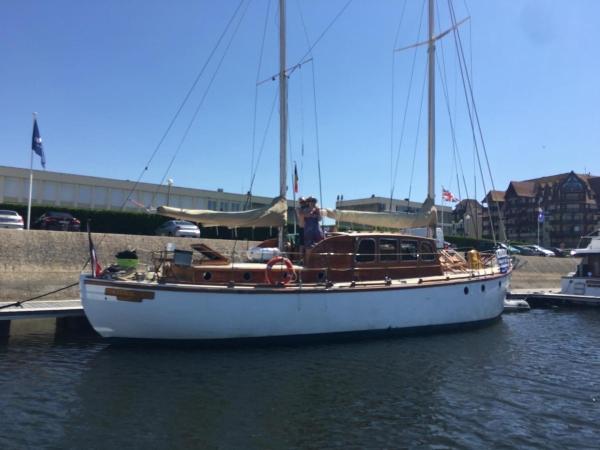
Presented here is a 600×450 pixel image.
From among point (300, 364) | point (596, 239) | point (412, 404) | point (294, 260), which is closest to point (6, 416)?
point (300, 364)

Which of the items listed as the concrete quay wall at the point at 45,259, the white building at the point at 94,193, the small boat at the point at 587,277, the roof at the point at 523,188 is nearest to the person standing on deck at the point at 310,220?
the concrete quay wall at the point at 45,259

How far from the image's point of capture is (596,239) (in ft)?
86.7

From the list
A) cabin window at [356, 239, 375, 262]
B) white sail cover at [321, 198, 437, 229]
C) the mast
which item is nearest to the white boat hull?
cabin window at [356, 239, 375, 262]

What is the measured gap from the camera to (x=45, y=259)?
→ 20.0 m

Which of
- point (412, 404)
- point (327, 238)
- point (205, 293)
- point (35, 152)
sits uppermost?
point (35, 152)

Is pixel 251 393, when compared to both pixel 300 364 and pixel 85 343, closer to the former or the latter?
pixel 300 364

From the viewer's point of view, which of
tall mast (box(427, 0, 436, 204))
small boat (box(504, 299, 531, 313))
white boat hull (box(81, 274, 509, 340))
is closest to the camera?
white boat hull (box(81, 274, 509, 340))

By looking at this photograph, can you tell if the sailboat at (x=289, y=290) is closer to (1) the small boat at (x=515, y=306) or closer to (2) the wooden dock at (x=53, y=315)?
(2) the wooden dock at (x=53, y=315)

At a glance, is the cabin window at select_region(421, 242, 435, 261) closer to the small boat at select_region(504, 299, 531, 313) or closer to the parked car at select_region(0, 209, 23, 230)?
the small boat at select_region(504, 299, 531, 313)

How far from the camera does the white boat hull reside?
12.1m

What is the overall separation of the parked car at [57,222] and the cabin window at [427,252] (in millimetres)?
17396

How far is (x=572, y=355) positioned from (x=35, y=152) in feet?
80.9

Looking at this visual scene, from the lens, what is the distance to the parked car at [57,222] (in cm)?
2495

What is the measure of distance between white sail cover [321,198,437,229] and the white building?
2763cm
